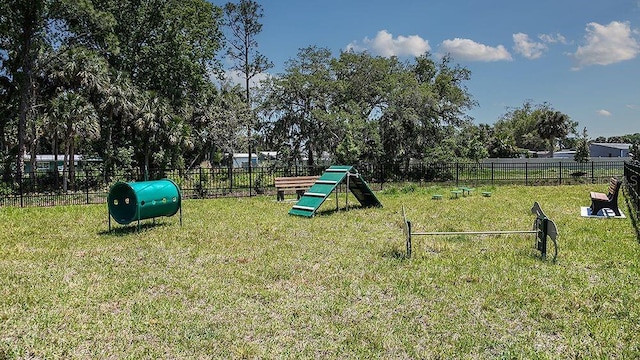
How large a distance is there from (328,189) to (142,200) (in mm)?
4919

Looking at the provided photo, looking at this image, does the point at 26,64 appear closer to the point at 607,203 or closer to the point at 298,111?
the point at 298,111

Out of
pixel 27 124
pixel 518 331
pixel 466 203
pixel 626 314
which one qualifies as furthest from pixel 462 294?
pixel 27 124

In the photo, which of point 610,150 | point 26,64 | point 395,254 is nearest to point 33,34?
point 26,64

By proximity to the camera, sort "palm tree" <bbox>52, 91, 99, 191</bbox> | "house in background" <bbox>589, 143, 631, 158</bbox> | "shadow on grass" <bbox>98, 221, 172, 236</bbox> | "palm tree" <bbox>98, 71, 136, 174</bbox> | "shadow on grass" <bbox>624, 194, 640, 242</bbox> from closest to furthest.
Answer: "shadow on grass" <bbox>624, 194, 640, 242</bbox> → "shadow on grass" <bbox>98, 221, 172, 236</bbox> → "palm tree" <bbox>52, 91, 99, 191</bbox> → "palm tree" <bbox>98, 71, 136, 174</bbox> → "house in background" <bbox>589, 143, 631, 158</bbox>

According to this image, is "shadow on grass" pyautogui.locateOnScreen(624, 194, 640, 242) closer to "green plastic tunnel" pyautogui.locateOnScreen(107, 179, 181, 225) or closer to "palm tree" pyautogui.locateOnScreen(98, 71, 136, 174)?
"green plastic tunnel" pyautogui.locateOnScreen(107, 179, 181, 225)

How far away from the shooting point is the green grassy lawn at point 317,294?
13.9 ft

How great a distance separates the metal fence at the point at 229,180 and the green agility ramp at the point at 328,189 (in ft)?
20.5

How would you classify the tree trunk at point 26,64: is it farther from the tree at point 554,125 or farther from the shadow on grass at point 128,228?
the tree at point 554,125

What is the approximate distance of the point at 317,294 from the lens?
5.68m

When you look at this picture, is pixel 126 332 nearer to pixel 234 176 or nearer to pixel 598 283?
pixel 598 283

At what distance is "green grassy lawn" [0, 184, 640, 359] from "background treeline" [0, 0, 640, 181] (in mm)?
15196

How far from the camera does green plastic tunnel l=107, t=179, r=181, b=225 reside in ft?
32.3

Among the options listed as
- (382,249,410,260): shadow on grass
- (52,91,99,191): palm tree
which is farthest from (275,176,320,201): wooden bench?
(52,91,99,191): palm tree

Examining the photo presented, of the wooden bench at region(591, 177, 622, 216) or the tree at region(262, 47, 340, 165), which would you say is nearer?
the wooden bench at region(591, 177, 622, 216)
